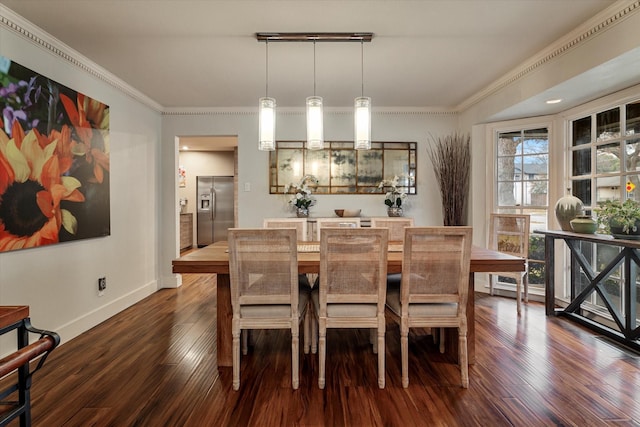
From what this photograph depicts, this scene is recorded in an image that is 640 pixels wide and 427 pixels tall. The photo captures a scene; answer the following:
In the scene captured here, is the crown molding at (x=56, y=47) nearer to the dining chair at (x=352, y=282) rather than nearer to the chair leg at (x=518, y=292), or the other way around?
the dining chair at (x=352, y=282)

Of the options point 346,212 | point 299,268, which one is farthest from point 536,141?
point 299,268

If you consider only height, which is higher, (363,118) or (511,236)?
(363,118)

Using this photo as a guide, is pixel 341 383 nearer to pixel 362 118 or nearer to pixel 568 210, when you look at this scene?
pixel 362 118

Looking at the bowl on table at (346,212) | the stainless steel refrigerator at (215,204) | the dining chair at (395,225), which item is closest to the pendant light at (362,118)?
the dining chair at (395,225)

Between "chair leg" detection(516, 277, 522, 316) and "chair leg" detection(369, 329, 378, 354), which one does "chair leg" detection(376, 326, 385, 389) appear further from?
"chair leg" detection(516, 277, 522, 316)

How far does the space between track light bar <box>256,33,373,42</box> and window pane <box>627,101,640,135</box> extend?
2310 mm

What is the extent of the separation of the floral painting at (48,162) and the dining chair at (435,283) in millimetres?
2634

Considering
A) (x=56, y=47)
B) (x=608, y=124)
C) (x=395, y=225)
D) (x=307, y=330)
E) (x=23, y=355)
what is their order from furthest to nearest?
(x=395, y=225), (x=608, y=124), (x=56, y=47), (x=307, y=330), (x=23, y=355)

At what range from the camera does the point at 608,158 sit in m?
2.89

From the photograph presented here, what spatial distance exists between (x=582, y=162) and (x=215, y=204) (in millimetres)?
6573

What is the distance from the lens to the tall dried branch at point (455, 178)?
13.3ft

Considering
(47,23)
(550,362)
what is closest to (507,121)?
(550,362)

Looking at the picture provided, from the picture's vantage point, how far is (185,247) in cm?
696

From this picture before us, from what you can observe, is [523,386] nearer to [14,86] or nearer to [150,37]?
[150,37]
